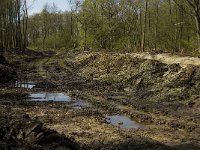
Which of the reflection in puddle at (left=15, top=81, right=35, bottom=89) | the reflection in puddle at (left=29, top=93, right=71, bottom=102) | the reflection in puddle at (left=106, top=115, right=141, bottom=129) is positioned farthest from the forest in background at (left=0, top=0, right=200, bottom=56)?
the reflection in puddle at (left=106, top=115, right=141, bottom=129)

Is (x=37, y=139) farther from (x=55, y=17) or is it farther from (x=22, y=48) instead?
(x=55, y=17)

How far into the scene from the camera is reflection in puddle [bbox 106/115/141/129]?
15.6 meters

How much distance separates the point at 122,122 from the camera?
16266 mm

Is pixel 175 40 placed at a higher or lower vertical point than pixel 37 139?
higher

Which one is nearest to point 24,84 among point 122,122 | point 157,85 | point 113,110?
point 157,85

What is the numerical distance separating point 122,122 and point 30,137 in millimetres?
5998

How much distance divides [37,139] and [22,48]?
5536cm

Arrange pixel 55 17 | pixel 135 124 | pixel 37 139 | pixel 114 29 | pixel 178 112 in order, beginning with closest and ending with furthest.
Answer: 1. pixel 37 139
2. pixel 135 124
3. pixel 178 112
4. pixel 114 29
5. pixel 55 17

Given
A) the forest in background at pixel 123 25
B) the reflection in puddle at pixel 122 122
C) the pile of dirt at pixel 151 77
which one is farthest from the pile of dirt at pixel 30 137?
the forest in background at pixel 123 25

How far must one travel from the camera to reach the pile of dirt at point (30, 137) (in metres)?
10.1

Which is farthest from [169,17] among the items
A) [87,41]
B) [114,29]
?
[87,41]

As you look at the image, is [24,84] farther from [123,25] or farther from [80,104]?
[123,25]

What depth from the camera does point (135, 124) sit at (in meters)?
16.0

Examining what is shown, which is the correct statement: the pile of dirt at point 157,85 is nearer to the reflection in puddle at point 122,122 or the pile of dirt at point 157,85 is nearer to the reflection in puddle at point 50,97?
the reflection in puddle at point 122,122
